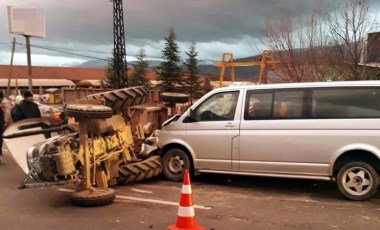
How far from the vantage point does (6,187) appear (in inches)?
351

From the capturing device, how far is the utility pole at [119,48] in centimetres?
3387

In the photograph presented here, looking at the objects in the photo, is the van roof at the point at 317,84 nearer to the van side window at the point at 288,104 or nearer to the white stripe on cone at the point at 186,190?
the van side window at the point at 288,104

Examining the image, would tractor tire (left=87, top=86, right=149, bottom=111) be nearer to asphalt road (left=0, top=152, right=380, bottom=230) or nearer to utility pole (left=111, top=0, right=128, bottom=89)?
asphalt road (left=0, top=152, right=380, bottom=230)

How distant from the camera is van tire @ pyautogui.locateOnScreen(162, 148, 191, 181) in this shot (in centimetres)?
930

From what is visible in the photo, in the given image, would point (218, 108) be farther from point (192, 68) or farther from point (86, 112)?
point (192, 68)

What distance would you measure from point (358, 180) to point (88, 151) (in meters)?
4.28

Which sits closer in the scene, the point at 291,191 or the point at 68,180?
the point at 68,180

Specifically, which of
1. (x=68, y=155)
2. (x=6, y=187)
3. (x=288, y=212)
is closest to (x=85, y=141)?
(x=68, y=155)

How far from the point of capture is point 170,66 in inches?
1628

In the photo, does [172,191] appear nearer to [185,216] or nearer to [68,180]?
[68,180]

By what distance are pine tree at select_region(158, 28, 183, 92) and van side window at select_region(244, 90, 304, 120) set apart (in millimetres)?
32711

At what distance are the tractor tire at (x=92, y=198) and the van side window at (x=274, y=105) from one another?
2849 millimetres

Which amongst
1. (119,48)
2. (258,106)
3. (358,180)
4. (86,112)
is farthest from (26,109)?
(119,48)

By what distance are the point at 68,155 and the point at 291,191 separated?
3.98 metres
